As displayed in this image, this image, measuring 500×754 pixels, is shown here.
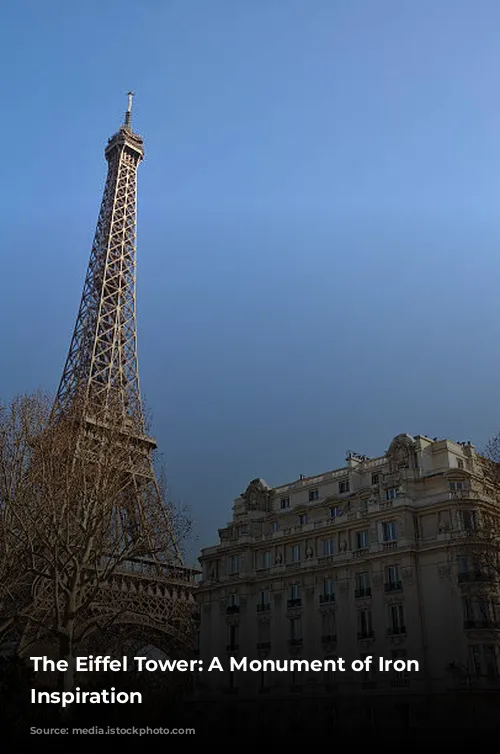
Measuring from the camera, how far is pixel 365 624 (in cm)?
4681

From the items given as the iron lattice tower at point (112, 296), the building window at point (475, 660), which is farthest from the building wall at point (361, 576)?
the iron lattice tower at point (112, 296)

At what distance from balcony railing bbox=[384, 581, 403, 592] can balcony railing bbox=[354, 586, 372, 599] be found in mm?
1339

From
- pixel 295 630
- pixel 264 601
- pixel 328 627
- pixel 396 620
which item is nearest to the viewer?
pixel 396 620

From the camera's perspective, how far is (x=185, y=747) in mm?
17797

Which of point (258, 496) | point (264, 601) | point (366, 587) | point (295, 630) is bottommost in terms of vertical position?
point (295, 630)

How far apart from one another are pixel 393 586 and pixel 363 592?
7.81 feet

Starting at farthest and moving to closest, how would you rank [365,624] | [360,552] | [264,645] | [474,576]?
1. [264,645]
2. [360,552]
3. [365,624]
4. [474,576]

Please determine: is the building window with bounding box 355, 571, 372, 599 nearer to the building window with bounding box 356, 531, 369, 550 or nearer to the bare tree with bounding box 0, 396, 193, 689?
the building window with bounding box 356, 531, 369, 550

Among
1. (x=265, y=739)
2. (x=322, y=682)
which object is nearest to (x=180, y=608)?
(x=322, y=682)

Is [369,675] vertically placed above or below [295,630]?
below

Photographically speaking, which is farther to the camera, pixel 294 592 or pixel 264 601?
pixel 264 601

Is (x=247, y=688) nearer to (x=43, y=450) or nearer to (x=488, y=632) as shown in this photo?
(x=488, y=632)

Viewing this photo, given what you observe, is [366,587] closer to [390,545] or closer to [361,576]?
[361,576]

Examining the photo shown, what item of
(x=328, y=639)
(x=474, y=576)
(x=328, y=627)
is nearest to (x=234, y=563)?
(x=328, y=627)
